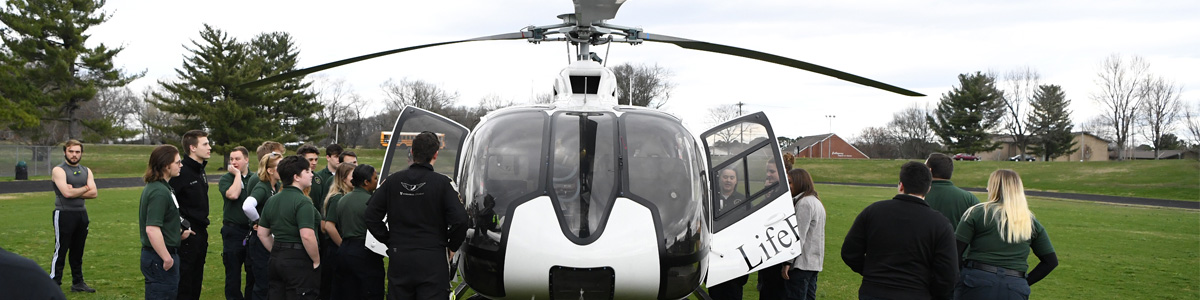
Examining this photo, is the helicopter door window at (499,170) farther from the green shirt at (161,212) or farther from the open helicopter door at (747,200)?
the green shirt at (161,212)

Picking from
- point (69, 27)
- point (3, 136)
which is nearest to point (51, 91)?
point (69, 27)

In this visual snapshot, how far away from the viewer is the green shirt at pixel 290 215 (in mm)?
4914

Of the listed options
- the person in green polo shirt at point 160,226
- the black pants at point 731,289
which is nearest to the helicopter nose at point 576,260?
the black pants at point 731,289

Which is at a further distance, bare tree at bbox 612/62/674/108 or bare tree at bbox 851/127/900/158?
bare tree at bbox 851/127/900/158

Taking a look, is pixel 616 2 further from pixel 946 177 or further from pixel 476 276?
pixel 946 177

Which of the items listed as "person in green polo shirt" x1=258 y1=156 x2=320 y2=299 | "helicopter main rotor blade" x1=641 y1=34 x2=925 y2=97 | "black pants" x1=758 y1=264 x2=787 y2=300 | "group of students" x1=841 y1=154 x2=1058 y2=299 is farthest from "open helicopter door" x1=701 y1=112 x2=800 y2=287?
"person in green polo shirt" x1=258 y1=156 x2=320 y2=299

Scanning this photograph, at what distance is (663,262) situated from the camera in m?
4.39

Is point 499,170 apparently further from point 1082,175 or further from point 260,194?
point 1082,175

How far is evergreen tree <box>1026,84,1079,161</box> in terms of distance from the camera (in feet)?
209

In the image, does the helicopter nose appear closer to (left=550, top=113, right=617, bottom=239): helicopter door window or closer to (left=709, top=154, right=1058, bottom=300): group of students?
(left=550, top=113, right=617, bottom=239): helicopter door window

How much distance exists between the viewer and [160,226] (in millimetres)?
5004

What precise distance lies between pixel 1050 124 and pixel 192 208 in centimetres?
7381

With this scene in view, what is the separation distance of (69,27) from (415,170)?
40.4 metres

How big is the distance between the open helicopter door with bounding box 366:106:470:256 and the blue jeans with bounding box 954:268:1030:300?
4006mm
